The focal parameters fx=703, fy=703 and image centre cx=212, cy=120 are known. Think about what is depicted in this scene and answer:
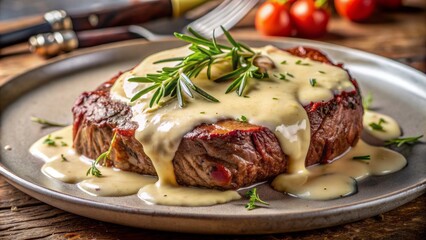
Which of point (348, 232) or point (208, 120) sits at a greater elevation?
point (208, 120)

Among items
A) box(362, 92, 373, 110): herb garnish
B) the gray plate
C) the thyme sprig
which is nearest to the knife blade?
the gray plate

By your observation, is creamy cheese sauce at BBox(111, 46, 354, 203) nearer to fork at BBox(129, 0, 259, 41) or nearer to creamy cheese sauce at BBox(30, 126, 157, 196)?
creamy cheese sauce at BBox(30, 126, 157, 196)

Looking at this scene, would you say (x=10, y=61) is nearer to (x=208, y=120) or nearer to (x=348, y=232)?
(x=208, y=120)

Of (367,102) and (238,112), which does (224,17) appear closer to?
(367,102)

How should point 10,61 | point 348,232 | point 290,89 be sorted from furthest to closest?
point 10,61 → point 290,89 → point 348,232

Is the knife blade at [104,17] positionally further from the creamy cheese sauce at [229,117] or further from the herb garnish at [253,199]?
the herb garnish at [253,199]

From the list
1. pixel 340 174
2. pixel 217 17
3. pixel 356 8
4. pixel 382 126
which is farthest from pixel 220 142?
pixel 356 8

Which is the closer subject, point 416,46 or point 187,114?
point 187,114

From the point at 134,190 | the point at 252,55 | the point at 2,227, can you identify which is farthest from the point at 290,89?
the point at 2,227
